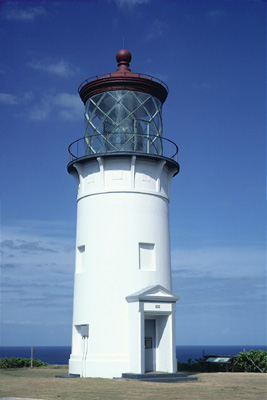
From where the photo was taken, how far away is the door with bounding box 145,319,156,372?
20969 millimetres

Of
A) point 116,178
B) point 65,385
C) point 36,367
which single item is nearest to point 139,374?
point 65,385

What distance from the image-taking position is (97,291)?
21.2 m

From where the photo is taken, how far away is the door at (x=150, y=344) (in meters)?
21.0

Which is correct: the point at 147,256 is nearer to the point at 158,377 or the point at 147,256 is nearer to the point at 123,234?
the point at 123,234

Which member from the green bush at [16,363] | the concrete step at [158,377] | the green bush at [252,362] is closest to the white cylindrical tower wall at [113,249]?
the concrete step at [158,377]

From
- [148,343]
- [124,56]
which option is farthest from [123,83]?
[148,343]

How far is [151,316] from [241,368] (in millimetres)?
5987

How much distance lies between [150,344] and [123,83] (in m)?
11.1

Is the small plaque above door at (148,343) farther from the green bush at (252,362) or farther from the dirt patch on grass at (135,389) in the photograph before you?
the green bush at (252,362)

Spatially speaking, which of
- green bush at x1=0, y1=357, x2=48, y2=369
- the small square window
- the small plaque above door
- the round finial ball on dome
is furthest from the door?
the round finial ball on dome

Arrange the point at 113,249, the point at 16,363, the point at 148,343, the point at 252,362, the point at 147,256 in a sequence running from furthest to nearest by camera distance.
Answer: the point at 16,363, the point at 252,362, the point at 147,256, the point at 113,249, the point at 148,343

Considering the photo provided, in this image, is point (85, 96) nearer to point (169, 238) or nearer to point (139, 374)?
point (169, 238)

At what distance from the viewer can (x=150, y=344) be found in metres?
21.2

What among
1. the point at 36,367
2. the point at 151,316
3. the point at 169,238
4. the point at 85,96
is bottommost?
the point at 36,367
